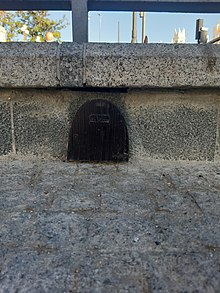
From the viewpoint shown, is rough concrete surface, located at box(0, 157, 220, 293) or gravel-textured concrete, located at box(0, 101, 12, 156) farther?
gravel-textured concrete, located at box(0, 101, 12, 156)

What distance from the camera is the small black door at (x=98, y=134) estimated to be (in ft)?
5.08

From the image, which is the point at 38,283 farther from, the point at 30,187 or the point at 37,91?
the point at 37,91

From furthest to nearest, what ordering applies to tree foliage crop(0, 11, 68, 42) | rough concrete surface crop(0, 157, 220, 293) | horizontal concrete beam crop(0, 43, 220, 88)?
1. tree foliage crop(0, 11, 68, 42)
2. horizontal concrete beam crop(0, 43, 220, 88)
3. rough concrete surface crop(0, 157, 220, 293)

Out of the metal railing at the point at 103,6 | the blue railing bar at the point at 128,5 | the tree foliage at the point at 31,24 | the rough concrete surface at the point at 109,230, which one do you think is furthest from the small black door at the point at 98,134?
the tree foliage at the point at 31,24

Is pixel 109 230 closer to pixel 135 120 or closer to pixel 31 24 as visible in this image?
pixel 135 120

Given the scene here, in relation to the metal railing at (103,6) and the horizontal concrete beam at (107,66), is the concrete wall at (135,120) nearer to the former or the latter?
the horizontal concrete beam at (107,66)

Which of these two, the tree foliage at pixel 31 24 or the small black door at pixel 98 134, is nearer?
the small black door at pixel 98 134

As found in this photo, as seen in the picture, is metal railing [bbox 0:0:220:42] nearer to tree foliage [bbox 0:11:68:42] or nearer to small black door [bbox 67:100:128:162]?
small black door [bbox 67:100:128:162]

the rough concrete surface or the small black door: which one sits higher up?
the small black door

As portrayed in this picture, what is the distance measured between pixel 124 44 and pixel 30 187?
879mm

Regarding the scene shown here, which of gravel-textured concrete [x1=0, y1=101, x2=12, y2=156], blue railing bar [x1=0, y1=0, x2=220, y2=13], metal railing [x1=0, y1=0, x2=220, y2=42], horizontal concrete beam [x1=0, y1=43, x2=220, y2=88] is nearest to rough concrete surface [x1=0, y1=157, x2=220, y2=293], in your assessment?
gravel-textured concrete [x1=0, y1=101, x2=12, y2=156]

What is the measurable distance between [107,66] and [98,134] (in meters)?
0.39

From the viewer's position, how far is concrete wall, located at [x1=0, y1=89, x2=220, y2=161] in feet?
5.02

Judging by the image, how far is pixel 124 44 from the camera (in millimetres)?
1441
